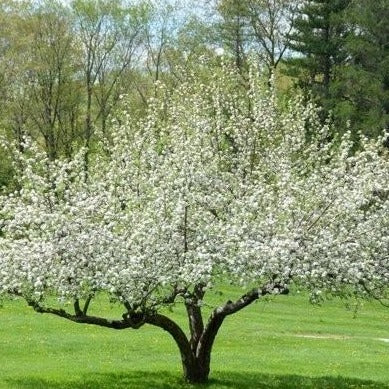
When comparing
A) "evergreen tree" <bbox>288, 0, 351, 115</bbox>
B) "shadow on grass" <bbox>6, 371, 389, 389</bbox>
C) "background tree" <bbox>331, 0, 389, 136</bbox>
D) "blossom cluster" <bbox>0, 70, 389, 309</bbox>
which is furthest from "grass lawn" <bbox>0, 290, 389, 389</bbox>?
"evergreen tree" <bbox>288, 0, 351, 115</bbox>

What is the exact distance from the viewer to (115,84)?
6200 cm

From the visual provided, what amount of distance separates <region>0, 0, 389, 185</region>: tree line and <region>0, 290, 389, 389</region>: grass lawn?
1764 cm

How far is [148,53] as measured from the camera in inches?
2502

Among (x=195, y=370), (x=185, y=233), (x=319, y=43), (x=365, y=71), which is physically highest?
(x=319, y=43)

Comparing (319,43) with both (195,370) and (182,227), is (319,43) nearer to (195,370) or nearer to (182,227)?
(195,370)

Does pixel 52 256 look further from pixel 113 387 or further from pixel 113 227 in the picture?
pixel 113 387

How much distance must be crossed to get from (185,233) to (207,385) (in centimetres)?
465

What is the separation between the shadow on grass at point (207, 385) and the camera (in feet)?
60.0

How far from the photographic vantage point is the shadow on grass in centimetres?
1828

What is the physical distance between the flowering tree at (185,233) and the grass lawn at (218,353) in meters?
2.27

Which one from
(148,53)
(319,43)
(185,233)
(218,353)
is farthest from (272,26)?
(185,233)

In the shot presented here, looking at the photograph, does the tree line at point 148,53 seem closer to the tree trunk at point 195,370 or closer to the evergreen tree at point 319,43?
the evergreen tree at point 319,43

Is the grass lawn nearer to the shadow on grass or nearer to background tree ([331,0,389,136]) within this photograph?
the shadow on grass

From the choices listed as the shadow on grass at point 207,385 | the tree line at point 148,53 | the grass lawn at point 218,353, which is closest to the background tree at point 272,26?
the tree line at point 148,53
